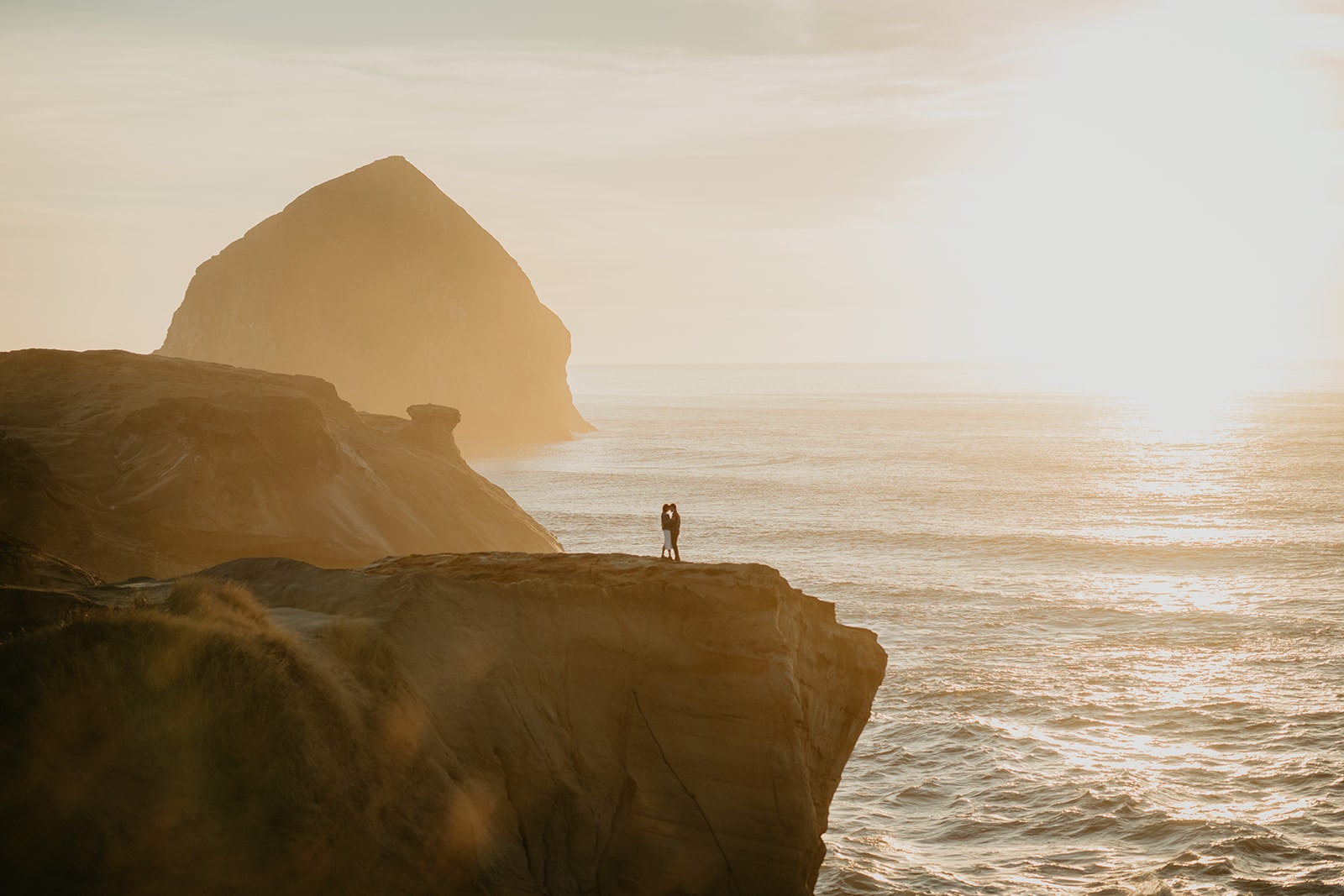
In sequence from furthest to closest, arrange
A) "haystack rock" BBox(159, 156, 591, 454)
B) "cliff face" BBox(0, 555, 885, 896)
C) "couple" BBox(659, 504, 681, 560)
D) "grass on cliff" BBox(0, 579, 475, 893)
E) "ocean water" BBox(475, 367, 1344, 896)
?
"haystack rock" BBox(159, 156, 591, 454) → "couple" BBox(659, 504, 681, 560) → "ocean water" BBox(475, 367, 1344, 896) → "cliff face" BBox(0, 555, 885, 896) → "grass on cliff" BBox(0, 579, 475, 893)

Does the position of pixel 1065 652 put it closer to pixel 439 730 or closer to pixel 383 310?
pixel 439 730

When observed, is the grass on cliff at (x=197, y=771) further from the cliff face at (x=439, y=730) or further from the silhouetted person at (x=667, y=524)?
the silhouetted person at (x=667, y=524)

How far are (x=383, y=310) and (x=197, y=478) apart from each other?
343 feet

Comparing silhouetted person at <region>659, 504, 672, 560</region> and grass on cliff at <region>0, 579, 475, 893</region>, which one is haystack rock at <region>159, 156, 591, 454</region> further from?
grass on cliff at <region>0, 579, 475, 893</region>

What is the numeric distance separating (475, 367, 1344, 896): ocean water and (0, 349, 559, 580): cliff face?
43.1 ft

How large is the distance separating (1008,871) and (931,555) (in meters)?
30.7

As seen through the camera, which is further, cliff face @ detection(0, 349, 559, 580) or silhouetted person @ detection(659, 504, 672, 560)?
cliff face @ detection(0, 349, 559, 580)

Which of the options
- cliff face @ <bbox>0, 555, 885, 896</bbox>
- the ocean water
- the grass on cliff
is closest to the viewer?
the grass on cliff

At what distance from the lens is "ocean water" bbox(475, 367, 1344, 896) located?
69.1 feet

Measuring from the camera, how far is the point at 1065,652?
33.8 m

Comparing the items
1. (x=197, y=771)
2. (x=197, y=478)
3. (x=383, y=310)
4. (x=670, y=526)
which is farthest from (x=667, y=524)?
(x=383, y=310)

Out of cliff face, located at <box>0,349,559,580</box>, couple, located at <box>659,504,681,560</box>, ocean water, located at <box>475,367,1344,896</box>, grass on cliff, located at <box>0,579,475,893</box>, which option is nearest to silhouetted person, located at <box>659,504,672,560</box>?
couple, located at <box>659,504,681,560</box>

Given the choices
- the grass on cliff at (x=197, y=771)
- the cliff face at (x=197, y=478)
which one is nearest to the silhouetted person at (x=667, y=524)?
the grass on cliff at (x=197, y=771)

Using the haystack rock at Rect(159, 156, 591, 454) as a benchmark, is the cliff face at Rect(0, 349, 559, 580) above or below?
below
